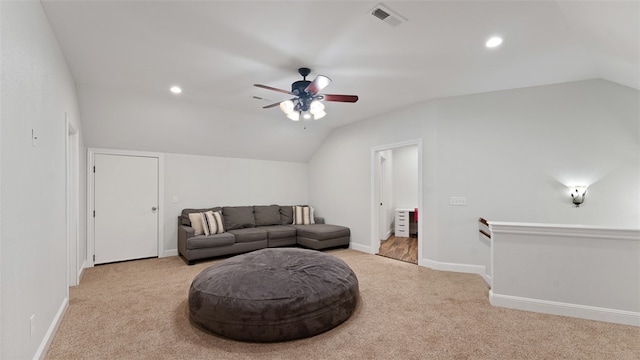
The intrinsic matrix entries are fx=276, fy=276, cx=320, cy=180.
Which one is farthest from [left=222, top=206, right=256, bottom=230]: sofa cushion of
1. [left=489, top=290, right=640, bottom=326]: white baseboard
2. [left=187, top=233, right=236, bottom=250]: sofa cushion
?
[left=489, top=290, right=640, bottom=326]: white baseboard

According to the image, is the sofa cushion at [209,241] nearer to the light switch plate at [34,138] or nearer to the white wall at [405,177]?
the light switch plate at [34,138]

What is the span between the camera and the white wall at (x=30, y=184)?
154 cm

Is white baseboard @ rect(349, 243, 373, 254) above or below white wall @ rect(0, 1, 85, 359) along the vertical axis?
below

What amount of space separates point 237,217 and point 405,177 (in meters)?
4.61

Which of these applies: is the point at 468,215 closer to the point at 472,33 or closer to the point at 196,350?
the point at 472,33

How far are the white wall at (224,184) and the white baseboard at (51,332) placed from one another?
2439mm

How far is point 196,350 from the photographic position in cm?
218

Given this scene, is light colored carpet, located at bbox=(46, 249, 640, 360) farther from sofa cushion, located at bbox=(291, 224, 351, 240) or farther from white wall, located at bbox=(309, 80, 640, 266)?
sofa cushion, located at bbox=(291, 224, 351, 240)

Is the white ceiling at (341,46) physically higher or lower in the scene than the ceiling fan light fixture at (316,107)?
higher

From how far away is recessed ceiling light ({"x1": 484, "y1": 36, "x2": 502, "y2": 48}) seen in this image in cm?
262

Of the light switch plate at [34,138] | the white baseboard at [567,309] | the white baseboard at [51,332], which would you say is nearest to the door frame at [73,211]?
the white baseboard at [51,332]

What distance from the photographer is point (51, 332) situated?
2.31 m

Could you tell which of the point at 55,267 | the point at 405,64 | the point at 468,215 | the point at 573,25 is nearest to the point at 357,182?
the point at 468,215

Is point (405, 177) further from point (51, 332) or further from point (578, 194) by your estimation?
point (51, 332)
